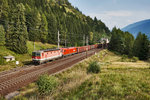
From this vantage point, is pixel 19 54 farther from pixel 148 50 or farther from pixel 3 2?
pixel 148 50

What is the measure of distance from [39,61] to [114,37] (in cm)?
5955

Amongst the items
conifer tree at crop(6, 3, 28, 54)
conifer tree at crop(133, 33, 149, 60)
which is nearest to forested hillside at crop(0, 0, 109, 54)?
conifer tree at crop(6, 3, 28, 54)

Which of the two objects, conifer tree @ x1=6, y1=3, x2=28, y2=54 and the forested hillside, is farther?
the forested hillside

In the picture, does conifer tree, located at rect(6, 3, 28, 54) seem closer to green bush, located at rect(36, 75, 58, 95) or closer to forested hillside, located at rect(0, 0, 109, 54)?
forested hillside, located at rect(0, 0, 109, 54)

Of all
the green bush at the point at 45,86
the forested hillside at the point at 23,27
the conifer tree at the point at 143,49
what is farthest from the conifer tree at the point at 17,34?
the conifer tree at the point at 143,49

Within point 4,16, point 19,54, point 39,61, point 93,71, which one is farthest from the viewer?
point 4,16

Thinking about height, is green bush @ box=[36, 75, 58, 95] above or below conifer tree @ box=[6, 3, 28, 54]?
below

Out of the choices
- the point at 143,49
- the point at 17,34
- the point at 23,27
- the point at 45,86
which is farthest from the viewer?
the point at 143,49

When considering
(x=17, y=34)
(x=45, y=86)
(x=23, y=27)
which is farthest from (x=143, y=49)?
(x=45, y=86)

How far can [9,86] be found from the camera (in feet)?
43.4

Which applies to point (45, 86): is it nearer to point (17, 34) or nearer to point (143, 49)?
point (17, 34)

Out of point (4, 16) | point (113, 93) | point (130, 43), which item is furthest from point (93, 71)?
point (130, 43)

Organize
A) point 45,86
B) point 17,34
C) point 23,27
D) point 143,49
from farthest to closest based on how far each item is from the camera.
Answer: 1. point 143,49
2. point 23,27
3. point 17,34
4. point 45,86

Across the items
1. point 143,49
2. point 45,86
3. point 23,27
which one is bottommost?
point 45,86
